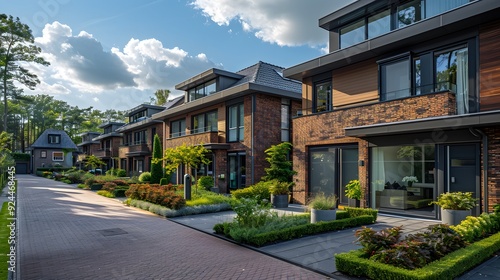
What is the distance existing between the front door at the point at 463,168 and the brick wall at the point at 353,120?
3.99 ft

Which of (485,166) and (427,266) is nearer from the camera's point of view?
(427,266)

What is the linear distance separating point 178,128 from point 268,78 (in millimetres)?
10073

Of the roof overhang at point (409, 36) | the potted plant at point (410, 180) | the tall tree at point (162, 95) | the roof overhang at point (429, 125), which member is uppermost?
the tall tree at point (162, 95)

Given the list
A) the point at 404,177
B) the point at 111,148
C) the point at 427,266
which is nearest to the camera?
the point at 427,266

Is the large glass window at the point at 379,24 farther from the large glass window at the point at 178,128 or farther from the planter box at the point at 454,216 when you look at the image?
the large glass window at the point at 178,128

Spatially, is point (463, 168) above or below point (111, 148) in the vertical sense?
below

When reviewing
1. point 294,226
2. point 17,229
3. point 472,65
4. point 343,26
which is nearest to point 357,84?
point 343,26

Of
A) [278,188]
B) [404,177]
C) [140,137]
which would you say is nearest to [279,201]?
[278,188]

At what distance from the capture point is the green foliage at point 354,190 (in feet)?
40.3

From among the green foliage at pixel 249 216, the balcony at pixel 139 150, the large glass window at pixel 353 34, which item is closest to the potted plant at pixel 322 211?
the green foliage at pixel 249 216

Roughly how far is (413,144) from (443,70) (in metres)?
2.71

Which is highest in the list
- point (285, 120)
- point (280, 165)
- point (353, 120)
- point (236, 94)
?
point (236, 94)

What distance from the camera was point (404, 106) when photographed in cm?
1109

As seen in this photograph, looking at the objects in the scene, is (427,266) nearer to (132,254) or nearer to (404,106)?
A: (132,254)
